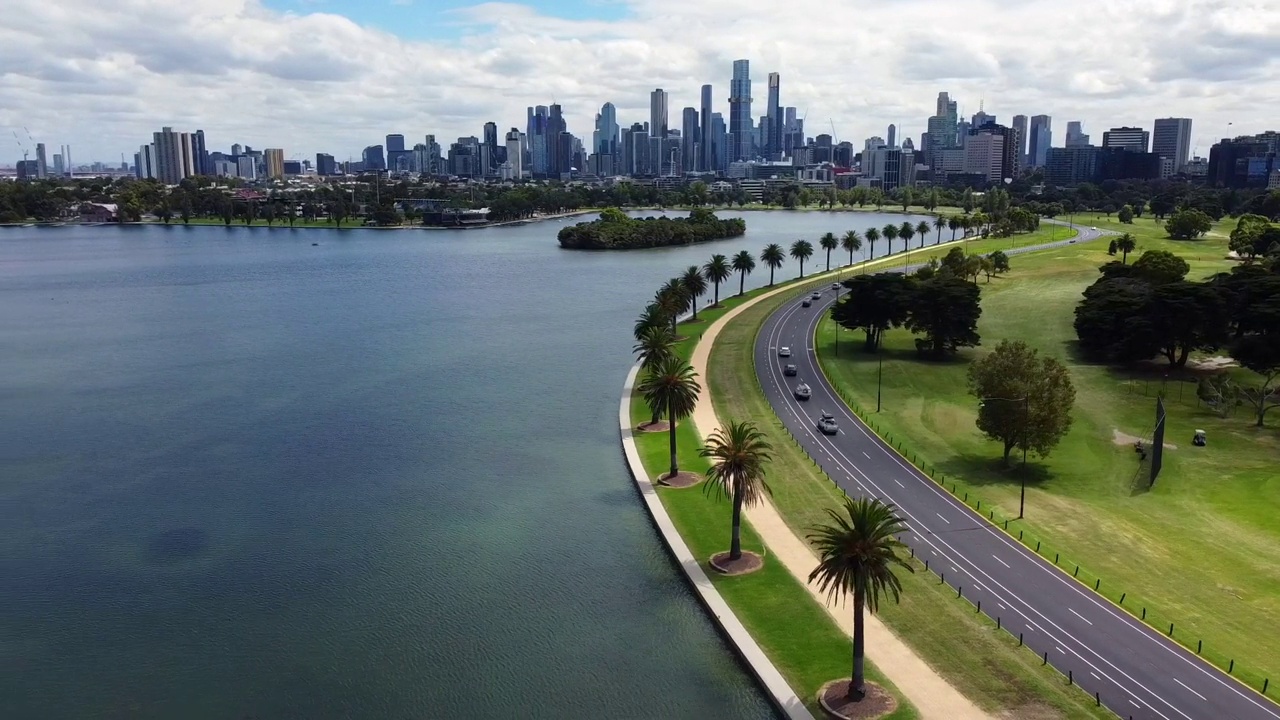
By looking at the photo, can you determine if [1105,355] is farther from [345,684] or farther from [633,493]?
[345,684]

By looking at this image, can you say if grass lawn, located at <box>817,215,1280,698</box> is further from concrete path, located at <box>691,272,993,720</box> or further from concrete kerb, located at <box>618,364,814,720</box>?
concrete kerb, located at <box>618,364,814,720</box>

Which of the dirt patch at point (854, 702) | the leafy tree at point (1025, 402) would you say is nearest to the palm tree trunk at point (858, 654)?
the dirt patch at point (854, 702)

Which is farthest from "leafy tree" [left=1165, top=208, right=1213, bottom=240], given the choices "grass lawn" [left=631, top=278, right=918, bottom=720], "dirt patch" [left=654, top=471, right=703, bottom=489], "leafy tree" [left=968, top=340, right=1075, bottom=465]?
"grass lawn" [left=631, top=278, right=918, bottom=720]

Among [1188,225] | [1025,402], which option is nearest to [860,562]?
[1025,402]

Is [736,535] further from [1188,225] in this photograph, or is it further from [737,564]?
[1188,225]

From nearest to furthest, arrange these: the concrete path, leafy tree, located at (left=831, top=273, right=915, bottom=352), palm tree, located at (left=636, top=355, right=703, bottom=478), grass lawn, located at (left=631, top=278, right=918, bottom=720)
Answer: the concrete path → grass lawn, located at (left=631, top=278, right=918, bottom=720) → palm tree, located at (left=636, top=355, right=703, bottom=478) → leafy tree, located at (left=831, top=273, right=915, bottom=352)

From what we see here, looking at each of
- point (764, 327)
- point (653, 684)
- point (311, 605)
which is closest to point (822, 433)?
point (653, 684)
